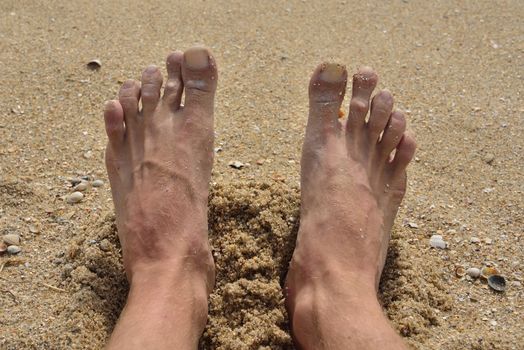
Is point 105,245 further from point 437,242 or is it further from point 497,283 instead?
point 497,283

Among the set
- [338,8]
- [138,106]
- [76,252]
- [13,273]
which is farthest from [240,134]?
[338,8]

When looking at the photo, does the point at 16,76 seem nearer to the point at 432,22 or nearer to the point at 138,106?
the point at 138,106

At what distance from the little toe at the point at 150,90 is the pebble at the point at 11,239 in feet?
2.01

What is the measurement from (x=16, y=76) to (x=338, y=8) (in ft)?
5.71

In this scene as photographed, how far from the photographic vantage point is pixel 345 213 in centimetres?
203

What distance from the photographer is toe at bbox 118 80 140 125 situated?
7.28 ft

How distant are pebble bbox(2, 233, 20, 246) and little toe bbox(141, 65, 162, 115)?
61 centimetres

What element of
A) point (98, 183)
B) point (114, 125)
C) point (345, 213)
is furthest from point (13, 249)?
point (345, 213)

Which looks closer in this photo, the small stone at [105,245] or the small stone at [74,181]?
the small stone at [105,245]

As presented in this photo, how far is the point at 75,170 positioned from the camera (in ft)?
7.61

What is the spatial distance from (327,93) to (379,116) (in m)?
0.21

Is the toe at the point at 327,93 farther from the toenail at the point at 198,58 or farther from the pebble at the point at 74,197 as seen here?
the pebble at the point at 74,197

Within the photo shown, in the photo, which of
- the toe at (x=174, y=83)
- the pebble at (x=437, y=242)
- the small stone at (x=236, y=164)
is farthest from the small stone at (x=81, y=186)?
the pebble at (x=437, y=242)

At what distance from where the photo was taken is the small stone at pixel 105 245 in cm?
198
